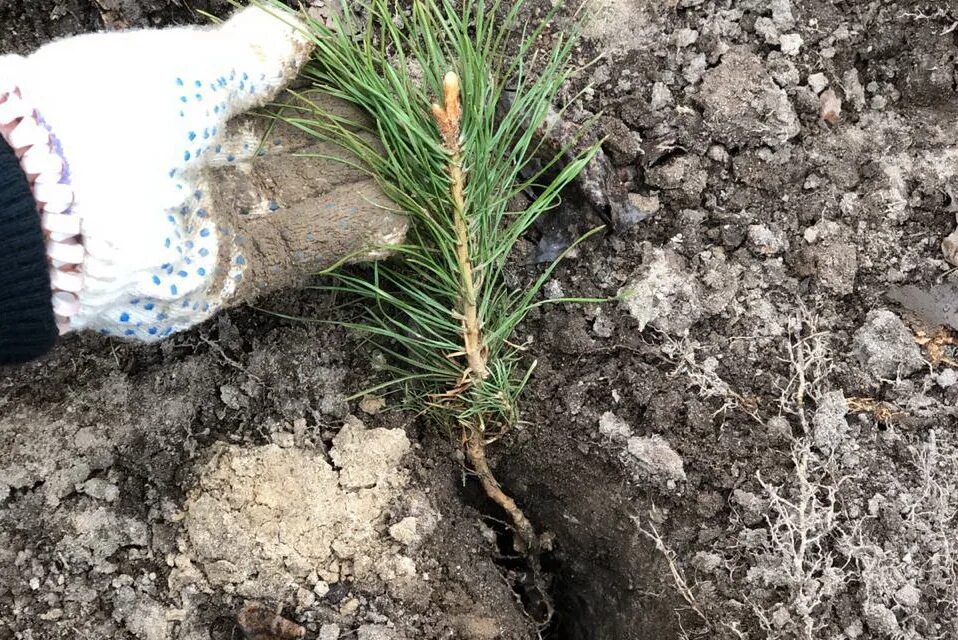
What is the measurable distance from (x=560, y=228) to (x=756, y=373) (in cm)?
46

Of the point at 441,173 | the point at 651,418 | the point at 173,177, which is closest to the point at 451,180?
the point at 441,173

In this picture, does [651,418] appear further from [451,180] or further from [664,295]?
[451,180]

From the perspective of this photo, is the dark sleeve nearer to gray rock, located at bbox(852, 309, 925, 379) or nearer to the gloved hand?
the gloved hand

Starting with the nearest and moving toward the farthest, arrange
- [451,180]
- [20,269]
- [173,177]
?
[20,269] < [173,177] < [451,180]

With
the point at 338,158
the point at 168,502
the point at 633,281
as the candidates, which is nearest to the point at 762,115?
the point at 633,281

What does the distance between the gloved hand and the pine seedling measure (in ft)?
0.22

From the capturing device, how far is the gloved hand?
0.94m

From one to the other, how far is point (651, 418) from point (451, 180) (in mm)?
591

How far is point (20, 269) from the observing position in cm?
92

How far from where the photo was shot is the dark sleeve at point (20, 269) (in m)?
0.89

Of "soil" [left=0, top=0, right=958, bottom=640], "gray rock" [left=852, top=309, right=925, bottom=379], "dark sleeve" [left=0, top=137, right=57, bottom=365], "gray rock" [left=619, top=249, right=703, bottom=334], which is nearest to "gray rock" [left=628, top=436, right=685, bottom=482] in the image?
"soil" [left=0, top=0, right=958, bottom=640]

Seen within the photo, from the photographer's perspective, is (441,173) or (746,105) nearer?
(441,173)

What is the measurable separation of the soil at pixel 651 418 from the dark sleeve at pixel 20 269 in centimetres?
49

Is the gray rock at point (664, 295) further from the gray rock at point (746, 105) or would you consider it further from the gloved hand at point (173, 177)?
the gloved hand at point (173, 177)
